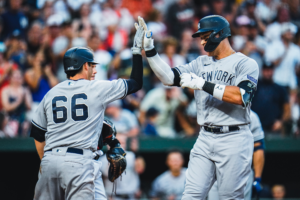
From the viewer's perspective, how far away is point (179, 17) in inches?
433

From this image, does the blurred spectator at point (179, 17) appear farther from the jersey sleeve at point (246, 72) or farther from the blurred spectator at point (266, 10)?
the jersey sleeve at point (246, 72)

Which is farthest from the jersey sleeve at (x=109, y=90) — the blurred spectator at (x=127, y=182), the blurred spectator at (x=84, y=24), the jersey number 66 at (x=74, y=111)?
the blurred spectator at (x=84, y=24)

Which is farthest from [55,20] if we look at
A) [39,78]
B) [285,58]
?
[285,58]

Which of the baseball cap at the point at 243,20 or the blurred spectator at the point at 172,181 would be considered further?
the baseball cap at the point at 243,20

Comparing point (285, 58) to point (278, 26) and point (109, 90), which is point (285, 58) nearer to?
point (278, 26)

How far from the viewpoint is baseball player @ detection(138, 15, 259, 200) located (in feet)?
13.3

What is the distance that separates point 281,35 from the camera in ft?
33.4

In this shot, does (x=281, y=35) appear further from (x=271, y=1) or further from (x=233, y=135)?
(x=233, y=135)

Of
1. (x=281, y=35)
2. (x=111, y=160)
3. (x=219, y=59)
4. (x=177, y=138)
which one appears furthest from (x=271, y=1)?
(x=111, y=160)

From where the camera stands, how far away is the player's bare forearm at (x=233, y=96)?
394 cm

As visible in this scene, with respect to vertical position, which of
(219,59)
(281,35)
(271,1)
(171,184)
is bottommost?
(171,184)

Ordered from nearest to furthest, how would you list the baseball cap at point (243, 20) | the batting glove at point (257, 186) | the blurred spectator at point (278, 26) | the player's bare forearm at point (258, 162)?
the batting glove at point (257, 186)
the player's bare forearm at point (258, 162)
the baseball cap at point (243, 20)
the blurred spectator at point (278, 26)

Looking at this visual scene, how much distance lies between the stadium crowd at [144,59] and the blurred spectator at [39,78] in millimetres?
19

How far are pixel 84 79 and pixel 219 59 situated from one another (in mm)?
1393
